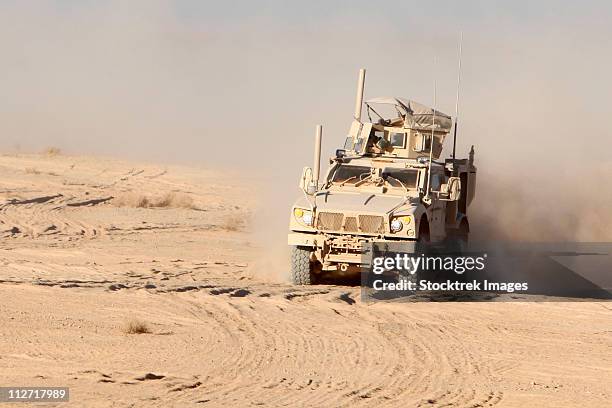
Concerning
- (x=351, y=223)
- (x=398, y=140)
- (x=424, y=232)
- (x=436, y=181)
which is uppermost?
(x=398, y=140)

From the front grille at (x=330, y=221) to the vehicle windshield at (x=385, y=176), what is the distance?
4.19 feet

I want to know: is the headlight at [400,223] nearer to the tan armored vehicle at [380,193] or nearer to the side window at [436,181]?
the tan armored vehicle at [380,193]

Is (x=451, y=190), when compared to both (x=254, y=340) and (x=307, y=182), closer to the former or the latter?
(x=307, y=182)

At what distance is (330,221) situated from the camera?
1573 centimetres

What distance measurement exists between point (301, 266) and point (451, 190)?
2.51m

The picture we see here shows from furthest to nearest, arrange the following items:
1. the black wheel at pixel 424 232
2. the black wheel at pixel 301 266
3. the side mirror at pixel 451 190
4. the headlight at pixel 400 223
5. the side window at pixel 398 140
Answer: the side window at pixel 398 140 < the side mirror at pixel 451 190 < the black wheel at pixel 424 232 < the black wheel at pixel 301 266 < the headlight at pixel 400 223

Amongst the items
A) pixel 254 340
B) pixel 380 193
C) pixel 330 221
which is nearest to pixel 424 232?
pixel 380 193

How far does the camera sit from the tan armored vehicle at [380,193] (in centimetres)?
1563

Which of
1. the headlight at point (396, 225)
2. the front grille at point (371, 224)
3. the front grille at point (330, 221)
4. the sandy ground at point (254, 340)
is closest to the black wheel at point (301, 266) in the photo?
the sandy ground at point (254, 340)

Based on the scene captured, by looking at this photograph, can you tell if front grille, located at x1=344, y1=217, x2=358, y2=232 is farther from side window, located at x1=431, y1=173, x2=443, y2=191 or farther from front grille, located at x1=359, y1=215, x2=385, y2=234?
side window, located at x1=431, y1=173, x2=443, y2=191

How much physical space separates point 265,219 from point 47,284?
531 cm

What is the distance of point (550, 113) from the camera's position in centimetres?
2742

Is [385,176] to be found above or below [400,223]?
above

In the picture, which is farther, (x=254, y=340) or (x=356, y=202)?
(x=356, y=202)
